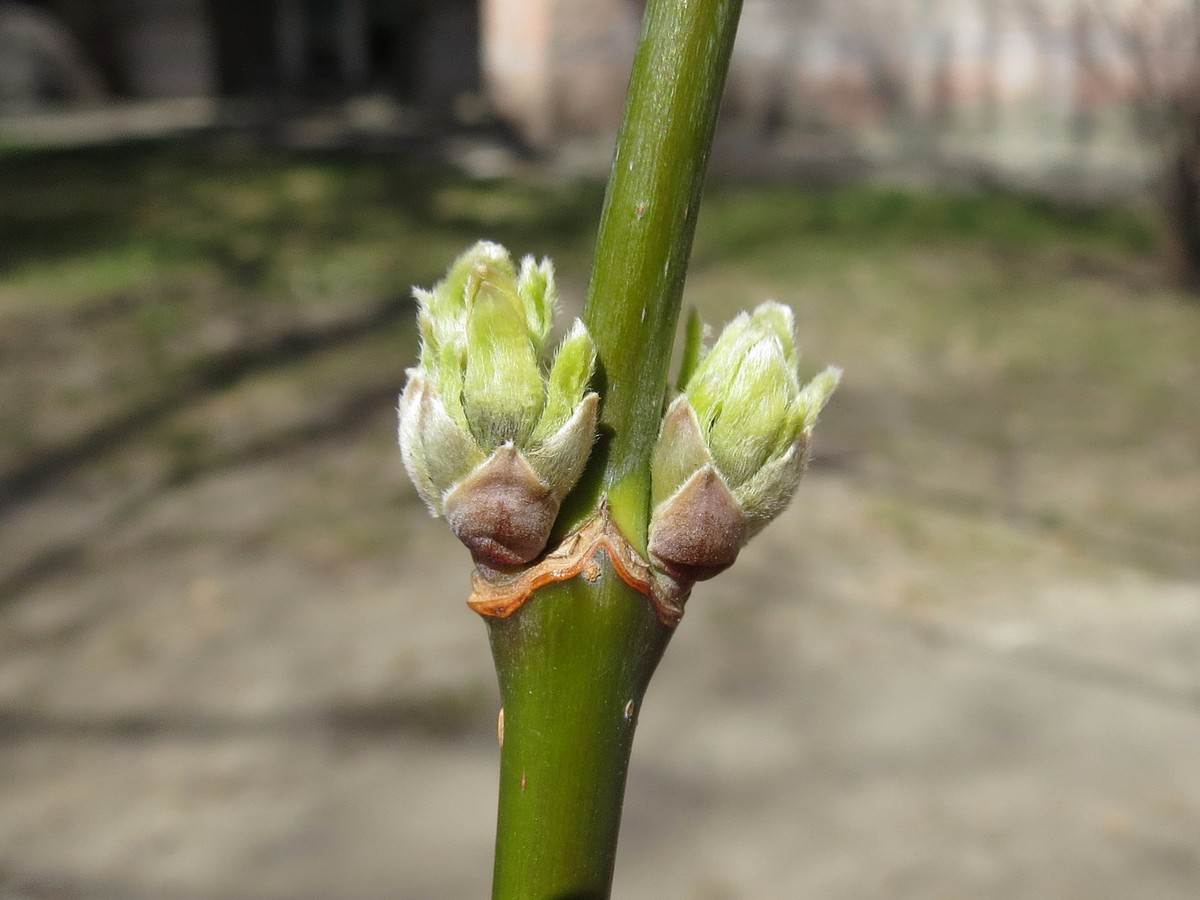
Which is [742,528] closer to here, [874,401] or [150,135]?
[874,401]

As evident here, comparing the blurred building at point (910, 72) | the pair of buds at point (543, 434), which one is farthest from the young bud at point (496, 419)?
the blurred building at point (910, 72)

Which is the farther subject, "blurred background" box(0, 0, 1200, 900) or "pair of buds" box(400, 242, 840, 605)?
"blurred background" box(0, 0, 1200, 900)

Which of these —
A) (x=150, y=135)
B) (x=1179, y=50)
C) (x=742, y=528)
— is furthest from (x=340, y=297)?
(x=742, y=528)

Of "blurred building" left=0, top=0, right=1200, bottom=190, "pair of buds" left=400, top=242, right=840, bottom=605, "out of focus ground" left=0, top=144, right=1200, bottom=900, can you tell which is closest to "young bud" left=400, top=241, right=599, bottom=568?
"pair of buds" left=400, top=242, right=840, bottom=605

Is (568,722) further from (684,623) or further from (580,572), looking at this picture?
(684,623)

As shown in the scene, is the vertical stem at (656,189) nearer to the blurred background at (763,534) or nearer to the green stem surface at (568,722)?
the green stem surface at (568,722)

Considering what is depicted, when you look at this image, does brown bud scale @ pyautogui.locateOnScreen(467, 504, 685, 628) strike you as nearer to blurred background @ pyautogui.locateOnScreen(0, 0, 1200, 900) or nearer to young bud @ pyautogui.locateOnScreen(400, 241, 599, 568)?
young bud @ pyautogui.locateOnScreen(400, 241, 599, 568)
